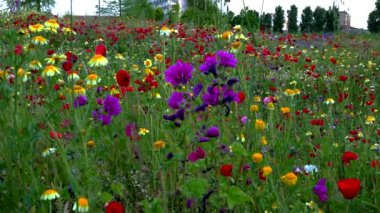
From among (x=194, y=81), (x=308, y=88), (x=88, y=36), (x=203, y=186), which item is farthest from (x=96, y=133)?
(x=88, y=36)

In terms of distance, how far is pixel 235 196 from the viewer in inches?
59.7

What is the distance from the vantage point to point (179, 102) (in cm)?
164

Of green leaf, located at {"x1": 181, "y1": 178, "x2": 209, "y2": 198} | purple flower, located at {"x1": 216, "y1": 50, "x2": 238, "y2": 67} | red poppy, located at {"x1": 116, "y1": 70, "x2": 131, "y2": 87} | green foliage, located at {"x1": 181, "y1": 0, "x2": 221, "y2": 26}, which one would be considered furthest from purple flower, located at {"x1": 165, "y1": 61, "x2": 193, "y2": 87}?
green foliage, located at {"x1": 181, "y1": 0, "x2": 221, "y2": 26}

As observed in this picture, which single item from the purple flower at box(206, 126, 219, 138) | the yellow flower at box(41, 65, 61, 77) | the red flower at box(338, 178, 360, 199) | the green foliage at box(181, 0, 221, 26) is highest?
the green foliage at box(181, 0, 221, 26)

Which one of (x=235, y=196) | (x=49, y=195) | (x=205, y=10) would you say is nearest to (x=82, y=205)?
(x=49, y=195)

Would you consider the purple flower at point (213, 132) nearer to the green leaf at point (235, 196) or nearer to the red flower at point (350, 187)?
the green leaf at point (235, 196)

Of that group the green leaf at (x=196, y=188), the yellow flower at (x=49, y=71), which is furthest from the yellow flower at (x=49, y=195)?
the yellow flower at (x=49, y=71)

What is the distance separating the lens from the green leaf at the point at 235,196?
1.50 metres

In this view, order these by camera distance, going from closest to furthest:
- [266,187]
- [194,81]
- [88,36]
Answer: [266,187] → [194,81] → [88,36]

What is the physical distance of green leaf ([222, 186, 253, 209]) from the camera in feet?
4.92

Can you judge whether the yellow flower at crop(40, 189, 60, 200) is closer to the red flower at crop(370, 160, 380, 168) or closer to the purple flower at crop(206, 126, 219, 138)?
the purple flower at crop(206, 126, 219, 138)

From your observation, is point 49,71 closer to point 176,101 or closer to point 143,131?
point 143,131

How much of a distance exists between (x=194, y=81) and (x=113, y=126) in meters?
1.68

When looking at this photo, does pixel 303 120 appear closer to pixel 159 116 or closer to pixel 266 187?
pixel 159 116
